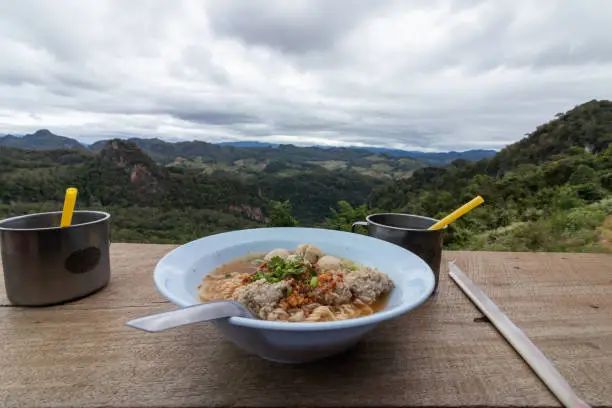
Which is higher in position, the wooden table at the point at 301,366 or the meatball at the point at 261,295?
the meatball at the point at 261,295

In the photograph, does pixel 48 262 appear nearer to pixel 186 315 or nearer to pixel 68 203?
pixel 68 203

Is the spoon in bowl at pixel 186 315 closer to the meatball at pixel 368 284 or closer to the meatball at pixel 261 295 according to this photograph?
the meatball at pixel 261 295

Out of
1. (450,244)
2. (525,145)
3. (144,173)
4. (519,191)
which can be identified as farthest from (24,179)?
(525,145)

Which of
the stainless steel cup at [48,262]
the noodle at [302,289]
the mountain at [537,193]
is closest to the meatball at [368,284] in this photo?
the noodle at [302,289]

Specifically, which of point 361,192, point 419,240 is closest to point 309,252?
point 419,240

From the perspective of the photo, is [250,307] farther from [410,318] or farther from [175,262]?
[410,318]
